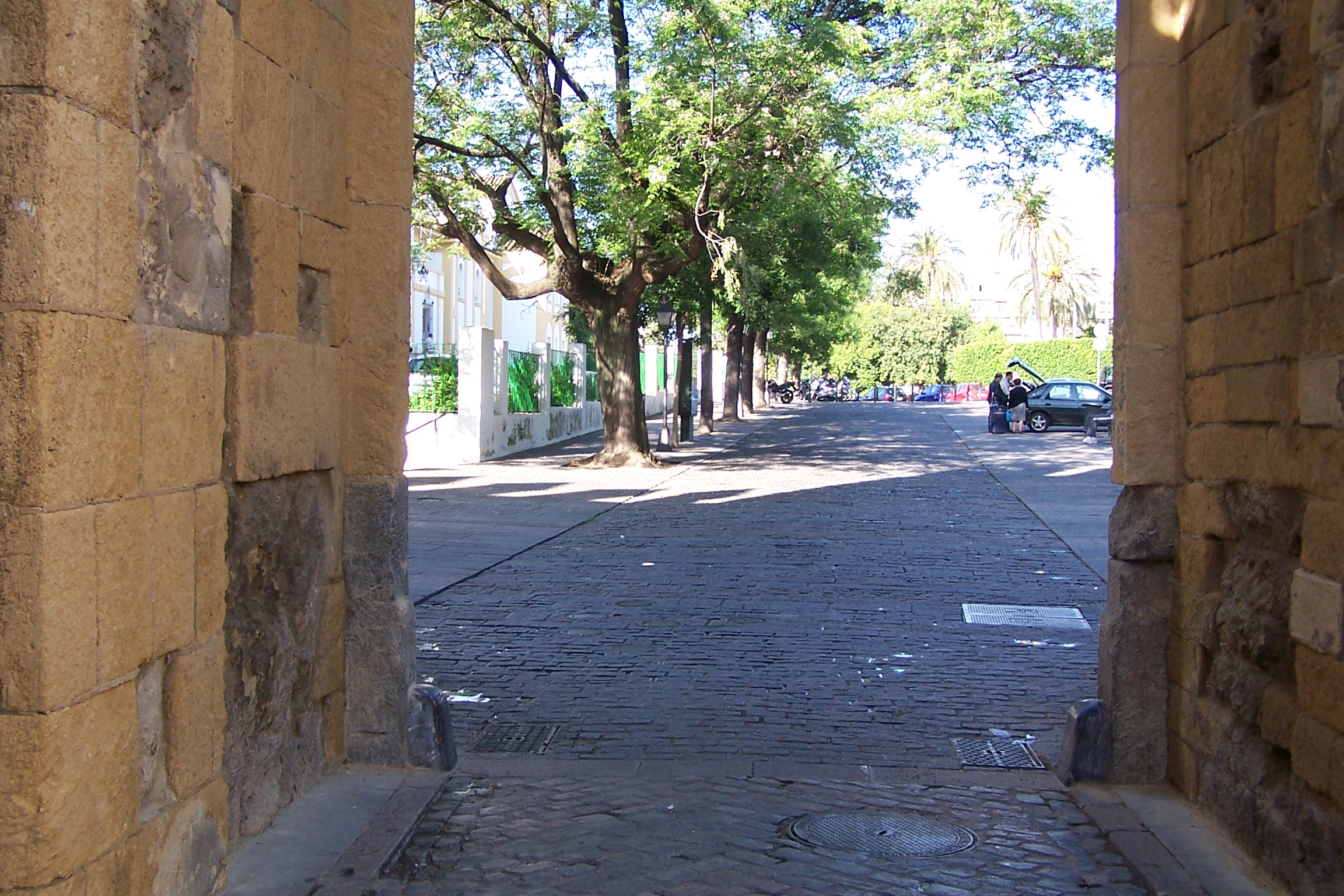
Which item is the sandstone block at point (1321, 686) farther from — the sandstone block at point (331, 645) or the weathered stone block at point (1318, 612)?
the sandstone block at point (331, 645)

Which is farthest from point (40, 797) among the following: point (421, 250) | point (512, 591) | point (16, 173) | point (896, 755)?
point (421, 250)

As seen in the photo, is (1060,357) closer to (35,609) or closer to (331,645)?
(331,645)

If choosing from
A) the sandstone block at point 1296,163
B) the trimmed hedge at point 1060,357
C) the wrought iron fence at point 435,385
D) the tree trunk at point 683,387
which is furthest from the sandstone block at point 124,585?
the trimmed hedge at point 1060,357

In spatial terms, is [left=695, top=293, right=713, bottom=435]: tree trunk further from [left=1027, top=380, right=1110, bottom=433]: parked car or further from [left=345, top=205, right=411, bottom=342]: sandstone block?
[left=345, top=205, right=411, bottom=342]: sandstone block

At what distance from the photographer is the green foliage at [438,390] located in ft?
74.3

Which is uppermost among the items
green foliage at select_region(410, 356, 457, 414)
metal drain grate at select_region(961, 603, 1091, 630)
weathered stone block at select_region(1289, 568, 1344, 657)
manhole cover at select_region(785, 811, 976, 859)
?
green foliage at select_region(410, 356, 457, 414)

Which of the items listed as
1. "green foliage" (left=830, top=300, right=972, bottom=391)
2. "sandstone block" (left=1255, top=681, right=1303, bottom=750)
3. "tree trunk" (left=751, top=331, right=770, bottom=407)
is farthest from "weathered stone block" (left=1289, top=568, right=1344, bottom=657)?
"green foliage" (left=830, top=300, right=972, bottom=391)

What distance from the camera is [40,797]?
116 inches

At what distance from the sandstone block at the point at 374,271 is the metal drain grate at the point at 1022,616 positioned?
506 cm

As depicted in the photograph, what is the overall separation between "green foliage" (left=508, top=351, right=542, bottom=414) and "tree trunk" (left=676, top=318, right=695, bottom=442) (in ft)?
10.4

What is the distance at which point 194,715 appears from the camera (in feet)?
12.3

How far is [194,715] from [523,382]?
22.8m

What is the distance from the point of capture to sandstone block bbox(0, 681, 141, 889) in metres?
2.94

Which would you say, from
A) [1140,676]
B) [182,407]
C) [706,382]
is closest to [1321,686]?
[1140,676]
